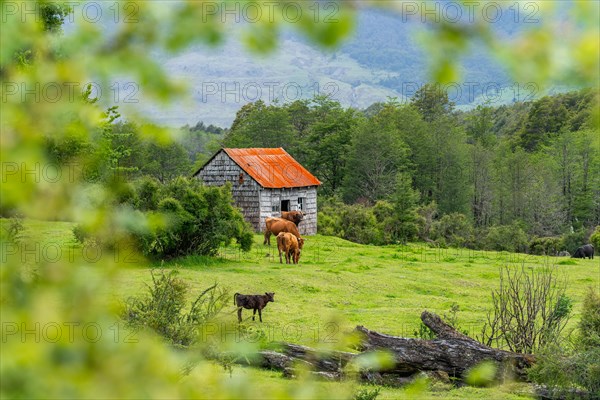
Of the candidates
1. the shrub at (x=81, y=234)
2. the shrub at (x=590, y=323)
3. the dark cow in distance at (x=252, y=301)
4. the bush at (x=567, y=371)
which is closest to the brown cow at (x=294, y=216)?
the shrub at (x=81, y=234)

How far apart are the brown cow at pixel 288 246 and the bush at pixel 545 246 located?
2470cm

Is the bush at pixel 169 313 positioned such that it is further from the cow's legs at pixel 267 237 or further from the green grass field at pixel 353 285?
the cow's legs at pixel 267 237

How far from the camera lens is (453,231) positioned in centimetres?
4397

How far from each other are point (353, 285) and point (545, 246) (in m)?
27.3

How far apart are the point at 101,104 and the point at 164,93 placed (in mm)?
372

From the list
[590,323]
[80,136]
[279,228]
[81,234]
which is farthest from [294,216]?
[80,136]

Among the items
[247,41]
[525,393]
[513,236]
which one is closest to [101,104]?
[247,41]

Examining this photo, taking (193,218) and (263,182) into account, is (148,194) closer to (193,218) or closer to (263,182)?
(193,218)

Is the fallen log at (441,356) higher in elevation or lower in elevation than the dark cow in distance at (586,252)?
lower

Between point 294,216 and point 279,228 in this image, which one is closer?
point 279,228

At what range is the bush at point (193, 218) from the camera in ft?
69.8

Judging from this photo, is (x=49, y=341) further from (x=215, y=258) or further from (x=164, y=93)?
(x=215, y=258)

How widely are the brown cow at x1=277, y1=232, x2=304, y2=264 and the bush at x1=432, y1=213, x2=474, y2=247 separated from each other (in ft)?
63.2

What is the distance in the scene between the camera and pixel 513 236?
141ft
